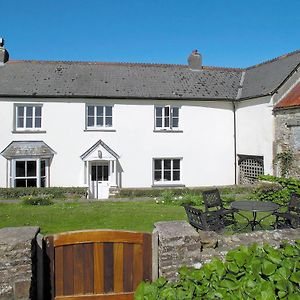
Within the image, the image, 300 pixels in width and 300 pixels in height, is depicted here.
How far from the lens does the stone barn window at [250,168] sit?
20.9m

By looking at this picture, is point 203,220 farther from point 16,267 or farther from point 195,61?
point 195,61

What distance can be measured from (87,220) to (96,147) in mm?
8824

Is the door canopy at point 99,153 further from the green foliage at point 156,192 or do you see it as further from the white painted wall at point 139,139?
the green foliage at point 156,192

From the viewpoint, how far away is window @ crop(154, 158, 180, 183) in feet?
71.5

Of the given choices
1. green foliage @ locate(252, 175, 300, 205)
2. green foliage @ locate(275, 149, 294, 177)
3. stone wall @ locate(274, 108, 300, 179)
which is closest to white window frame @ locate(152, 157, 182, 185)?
green foliage @ locate(252, 175, 300, 205)

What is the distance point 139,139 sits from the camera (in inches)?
840

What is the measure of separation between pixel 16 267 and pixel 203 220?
194 inches

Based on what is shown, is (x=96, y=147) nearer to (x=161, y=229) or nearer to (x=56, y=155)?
(x=56, y=155)

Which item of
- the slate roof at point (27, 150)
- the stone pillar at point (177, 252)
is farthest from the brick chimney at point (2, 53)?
the stone pillar at point (177, 252)

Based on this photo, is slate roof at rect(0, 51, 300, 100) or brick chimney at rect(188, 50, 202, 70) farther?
brick chimney at rect(188, 50, 202, 70)

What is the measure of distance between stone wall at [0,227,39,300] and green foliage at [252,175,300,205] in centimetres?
1348

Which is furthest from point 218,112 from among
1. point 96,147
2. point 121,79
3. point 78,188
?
point 78,188

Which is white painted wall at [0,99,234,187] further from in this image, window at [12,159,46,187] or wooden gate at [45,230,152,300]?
wooden gate at [45,230,152,300]

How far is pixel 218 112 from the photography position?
22.5 meters
